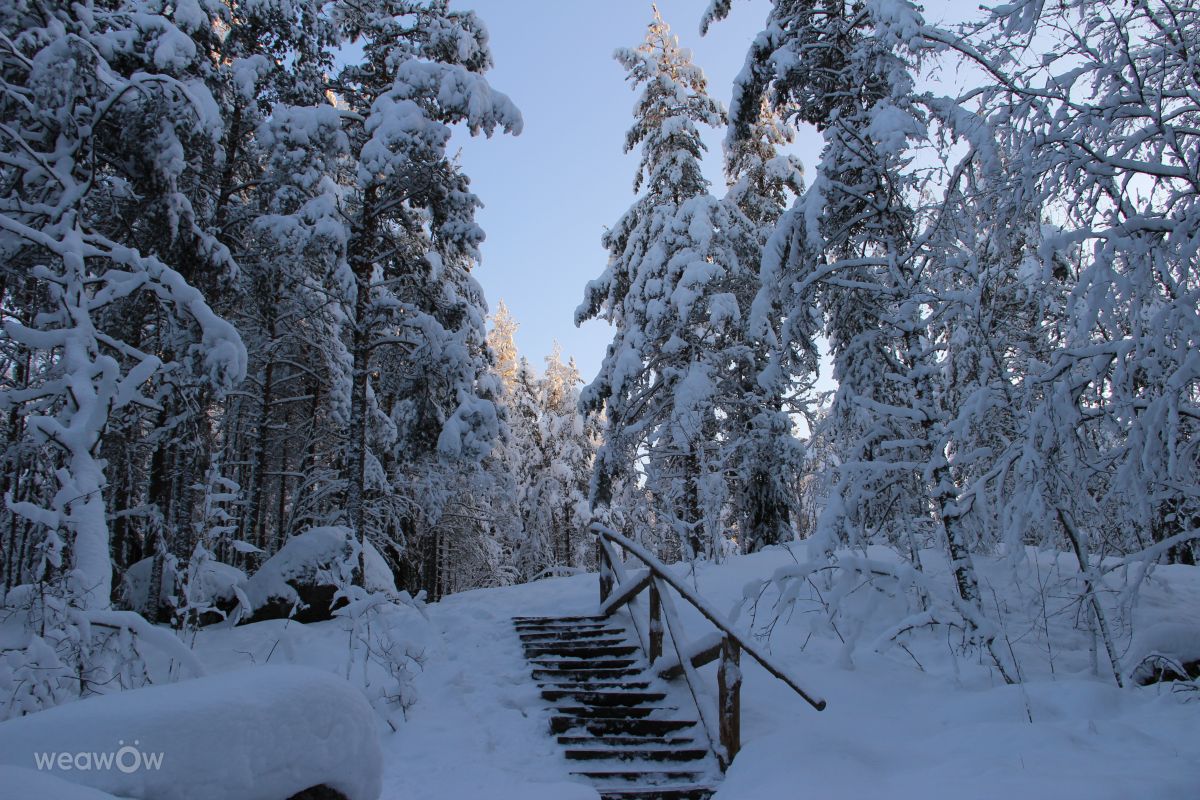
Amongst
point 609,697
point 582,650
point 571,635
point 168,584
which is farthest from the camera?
point 168,584

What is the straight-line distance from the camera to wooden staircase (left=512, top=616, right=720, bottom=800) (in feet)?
18.9

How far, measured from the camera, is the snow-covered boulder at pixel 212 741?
2.73 meters

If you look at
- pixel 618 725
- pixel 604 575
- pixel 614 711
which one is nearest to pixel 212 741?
pixel 618 725

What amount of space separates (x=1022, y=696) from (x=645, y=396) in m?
11.2

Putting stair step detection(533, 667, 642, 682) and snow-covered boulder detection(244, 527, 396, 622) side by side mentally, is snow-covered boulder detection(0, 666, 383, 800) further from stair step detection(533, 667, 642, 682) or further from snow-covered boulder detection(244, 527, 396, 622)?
snow-covered boulder detection(244, 527, 396, 622)

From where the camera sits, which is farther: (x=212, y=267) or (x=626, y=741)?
(x=212, y=267)

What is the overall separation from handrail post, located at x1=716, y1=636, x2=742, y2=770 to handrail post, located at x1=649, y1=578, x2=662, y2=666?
6.03 ft

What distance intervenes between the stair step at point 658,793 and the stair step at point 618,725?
1.02 meters

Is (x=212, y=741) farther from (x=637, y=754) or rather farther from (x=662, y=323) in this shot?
(x=662, y=323)

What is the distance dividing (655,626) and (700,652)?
1.25 m

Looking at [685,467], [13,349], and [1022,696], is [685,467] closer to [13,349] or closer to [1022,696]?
[1022,696]

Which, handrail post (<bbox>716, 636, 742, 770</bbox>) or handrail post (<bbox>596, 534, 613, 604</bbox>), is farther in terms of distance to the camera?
handrail post (<bbox>596, 534, 613, 604</bbox>)

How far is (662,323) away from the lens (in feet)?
52.2

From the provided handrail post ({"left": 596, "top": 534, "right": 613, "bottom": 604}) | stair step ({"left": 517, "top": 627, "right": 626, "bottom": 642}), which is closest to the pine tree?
handrail post ({"left": 596, "top": 534, "right": 613, "bottom": 604})
